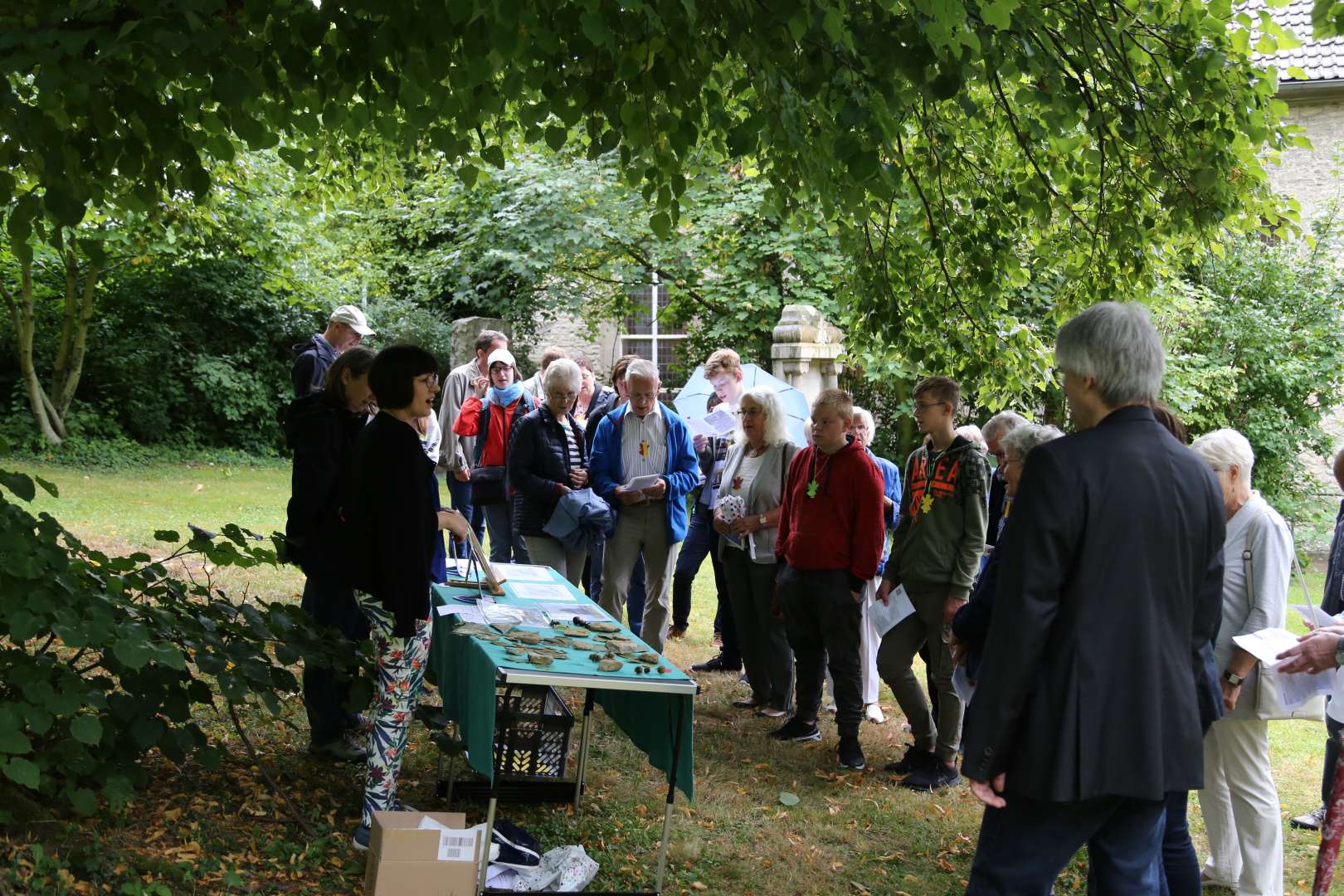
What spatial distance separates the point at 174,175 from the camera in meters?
4.84

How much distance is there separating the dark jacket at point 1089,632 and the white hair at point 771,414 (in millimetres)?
4142

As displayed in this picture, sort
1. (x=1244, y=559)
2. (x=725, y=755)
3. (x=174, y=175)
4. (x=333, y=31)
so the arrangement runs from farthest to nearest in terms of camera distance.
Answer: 1. (x=725, y=755)
2. (x=174, y=175)
3. (x=1244, y=559)
4. (x=333, y=31)

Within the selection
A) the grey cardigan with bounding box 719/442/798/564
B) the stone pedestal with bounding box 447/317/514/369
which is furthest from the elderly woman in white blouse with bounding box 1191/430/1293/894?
the stone pedestal with bounding box 447/317/514/369

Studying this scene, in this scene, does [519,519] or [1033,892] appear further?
[519,519]

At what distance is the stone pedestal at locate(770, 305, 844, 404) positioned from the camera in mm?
11273

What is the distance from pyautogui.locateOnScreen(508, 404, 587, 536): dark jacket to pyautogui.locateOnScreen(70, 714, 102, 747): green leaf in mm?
3755

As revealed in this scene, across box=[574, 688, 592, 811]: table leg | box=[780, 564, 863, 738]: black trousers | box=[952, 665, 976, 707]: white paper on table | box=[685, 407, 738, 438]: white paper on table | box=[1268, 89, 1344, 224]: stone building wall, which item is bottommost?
box=[574, 688, 592, 811]: table leg

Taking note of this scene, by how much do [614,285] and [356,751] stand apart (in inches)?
566

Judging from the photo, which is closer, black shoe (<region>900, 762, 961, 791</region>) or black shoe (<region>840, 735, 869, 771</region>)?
black shoe (<region>900, 762, 961, 791</region>)

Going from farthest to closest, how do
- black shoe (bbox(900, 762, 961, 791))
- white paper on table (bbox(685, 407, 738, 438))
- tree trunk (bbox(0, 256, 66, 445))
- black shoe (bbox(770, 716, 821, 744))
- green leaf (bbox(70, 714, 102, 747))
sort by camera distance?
tree trunk (bbox(0, 256, 66, 445)), white paper on table (bbox(685, 407, 738, 438)), black shoe (bbox(770, 716, 821, 744)), black shoe (bbox(900, 762, 961, 791)), green leaf (bbox(70, 714, 102, 747))

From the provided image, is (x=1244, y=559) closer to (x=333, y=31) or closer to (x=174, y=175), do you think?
(x=333, y=31)

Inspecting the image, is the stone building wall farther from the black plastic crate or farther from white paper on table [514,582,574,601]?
the black plastic crate

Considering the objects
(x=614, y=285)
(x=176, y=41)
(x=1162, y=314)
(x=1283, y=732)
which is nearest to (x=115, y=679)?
(x=176, y=41)

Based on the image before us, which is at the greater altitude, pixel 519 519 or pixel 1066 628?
pixel 1066 628
